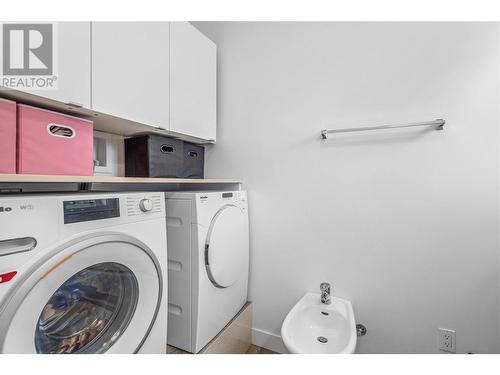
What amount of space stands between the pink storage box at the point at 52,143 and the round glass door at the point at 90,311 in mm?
414

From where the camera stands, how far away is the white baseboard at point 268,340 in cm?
173

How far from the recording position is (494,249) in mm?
1240

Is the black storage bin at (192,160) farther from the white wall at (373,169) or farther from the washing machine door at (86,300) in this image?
the washing machine door at (86,300)

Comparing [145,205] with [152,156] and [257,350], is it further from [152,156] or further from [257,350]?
[257,350]

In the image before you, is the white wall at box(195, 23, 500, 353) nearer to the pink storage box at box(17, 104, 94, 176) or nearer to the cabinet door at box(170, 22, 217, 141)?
the cabinet door at box(170, 22, 217, 141)

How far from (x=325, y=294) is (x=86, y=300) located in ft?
4.09

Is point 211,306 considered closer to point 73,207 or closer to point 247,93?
point 73,207

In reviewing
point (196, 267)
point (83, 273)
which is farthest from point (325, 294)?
point (83, 273)

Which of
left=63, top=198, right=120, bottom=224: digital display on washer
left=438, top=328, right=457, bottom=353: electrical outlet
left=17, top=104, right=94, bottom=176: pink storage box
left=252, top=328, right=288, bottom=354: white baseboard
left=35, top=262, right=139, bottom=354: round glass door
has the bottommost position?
left=252, top=328, right=288, bottom=354: white baseboard

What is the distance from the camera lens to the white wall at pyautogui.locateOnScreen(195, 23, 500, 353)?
1.27 metres

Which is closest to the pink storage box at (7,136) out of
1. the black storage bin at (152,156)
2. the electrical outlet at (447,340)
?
the black storage bin at (152,156)

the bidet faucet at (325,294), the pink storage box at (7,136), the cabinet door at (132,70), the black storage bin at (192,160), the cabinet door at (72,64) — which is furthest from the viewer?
the black storage bin at (192,160)

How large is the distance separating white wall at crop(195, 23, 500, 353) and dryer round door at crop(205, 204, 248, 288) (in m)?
0.17

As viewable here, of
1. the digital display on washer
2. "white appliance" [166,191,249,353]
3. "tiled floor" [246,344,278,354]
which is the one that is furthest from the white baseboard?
the digital display on washer
